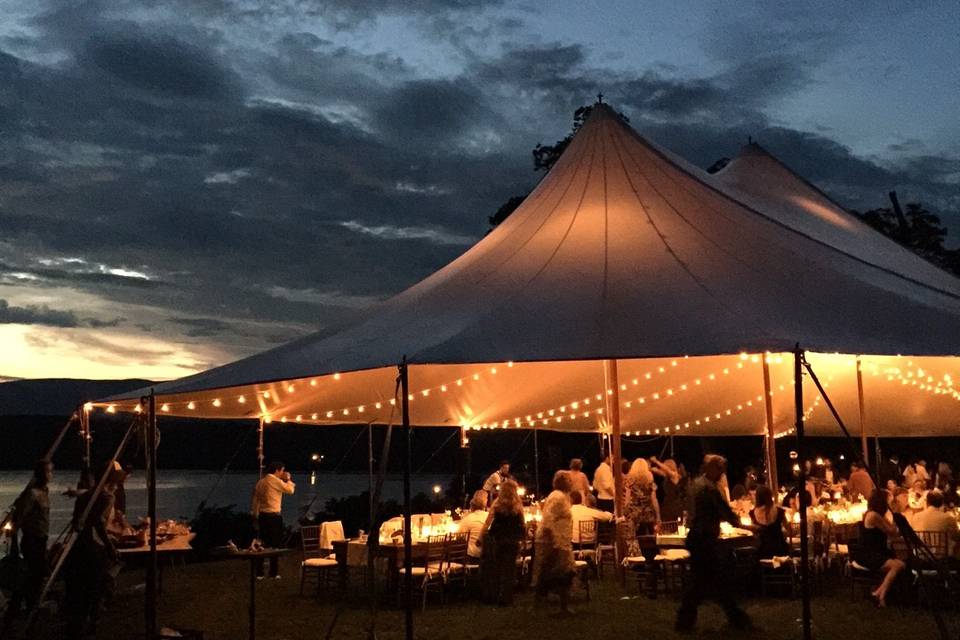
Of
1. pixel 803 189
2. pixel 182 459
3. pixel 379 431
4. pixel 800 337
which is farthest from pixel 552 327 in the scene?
pixel 182 459

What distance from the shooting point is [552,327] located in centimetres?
731

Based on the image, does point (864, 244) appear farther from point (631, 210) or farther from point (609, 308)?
point (609, 308)

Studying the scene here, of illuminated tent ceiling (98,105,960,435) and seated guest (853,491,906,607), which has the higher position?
illuminated tent ceiling (98,105,960,435)

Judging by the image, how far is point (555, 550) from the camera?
28.0 feet

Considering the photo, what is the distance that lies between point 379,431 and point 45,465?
37.5ft

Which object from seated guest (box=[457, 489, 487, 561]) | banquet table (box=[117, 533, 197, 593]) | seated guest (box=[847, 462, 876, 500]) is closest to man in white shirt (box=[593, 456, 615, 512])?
seated guest (box=[847, 462, 876, 500])

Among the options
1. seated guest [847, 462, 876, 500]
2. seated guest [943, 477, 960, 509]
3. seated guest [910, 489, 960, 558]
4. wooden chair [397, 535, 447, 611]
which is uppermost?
seated guest [847, 462, 876, 500]

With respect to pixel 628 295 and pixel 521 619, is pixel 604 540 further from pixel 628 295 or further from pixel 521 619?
pixel 628 295

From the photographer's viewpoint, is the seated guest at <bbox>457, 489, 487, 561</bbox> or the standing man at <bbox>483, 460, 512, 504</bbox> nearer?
the seated guest at <bbox>457, 489, 487, 561</bbox>

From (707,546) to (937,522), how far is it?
2.68 metres

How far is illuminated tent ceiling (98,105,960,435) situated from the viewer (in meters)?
7.08

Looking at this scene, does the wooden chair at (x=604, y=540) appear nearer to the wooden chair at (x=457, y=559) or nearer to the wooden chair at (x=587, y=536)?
the wooden chair at (x=587, y=536)

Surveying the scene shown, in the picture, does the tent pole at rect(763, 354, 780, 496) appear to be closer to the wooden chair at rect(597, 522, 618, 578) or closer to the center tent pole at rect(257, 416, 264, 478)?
the wooden chair at rect(597, 522, 618, 578)

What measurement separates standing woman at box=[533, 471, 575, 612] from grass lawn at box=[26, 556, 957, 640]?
9.5 inches
